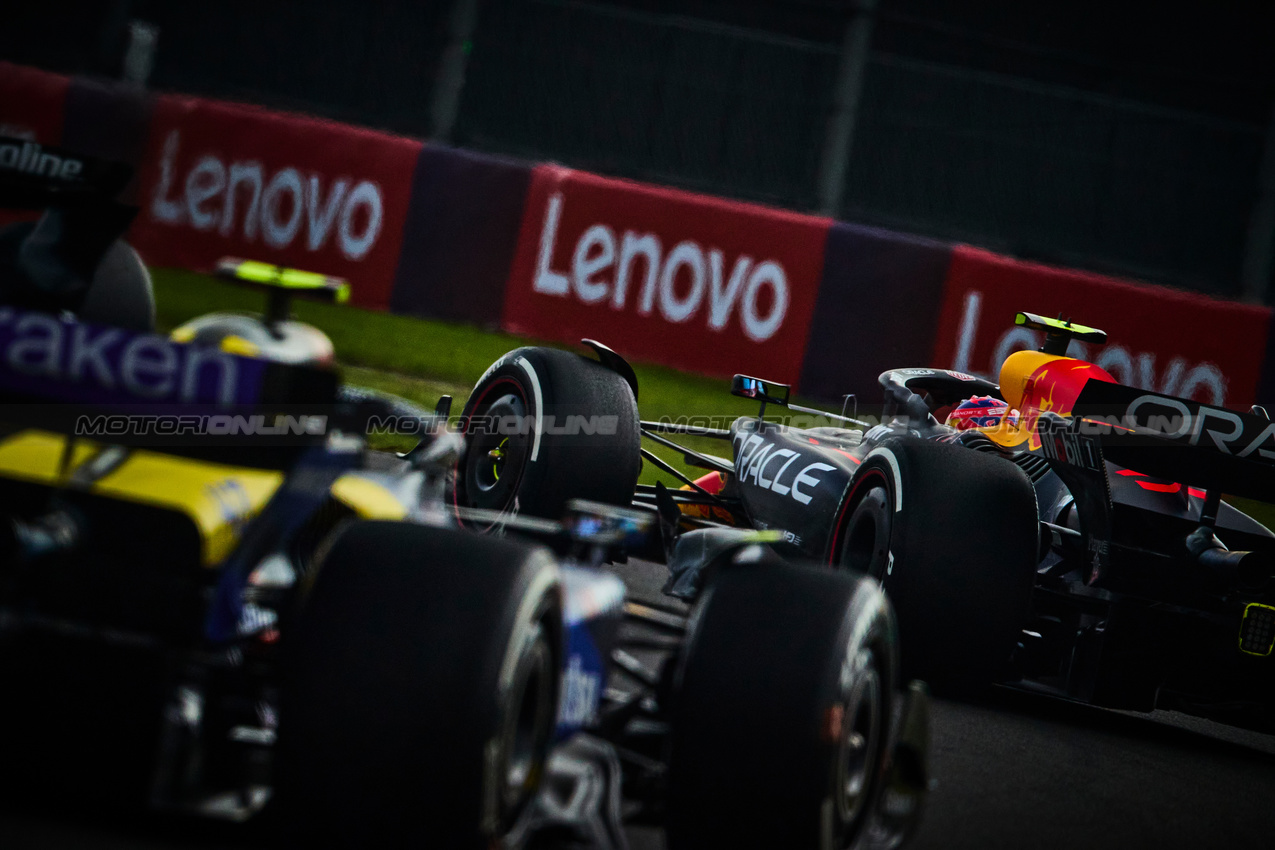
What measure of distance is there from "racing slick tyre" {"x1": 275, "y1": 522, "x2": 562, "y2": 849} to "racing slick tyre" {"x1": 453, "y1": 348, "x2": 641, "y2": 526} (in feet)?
7.84

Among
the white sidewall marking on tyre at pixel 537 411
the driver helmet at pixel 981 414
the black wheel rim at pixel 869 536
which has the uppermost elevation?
the driver helmet at pixel 981 414

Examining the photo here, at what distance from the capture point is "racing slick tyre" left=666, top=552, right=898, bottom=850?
2920 mm

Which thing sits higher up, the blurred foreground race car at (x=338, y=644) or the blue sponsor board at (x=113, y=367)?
the blue sponsor board at (x=113, y=367)

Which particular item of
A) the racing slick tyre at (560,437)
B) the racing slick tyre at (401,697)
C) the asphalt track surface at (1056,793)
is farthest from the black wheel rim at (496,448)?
the racing slick tyre at (401,697)

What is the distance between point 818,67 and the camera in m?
18.5

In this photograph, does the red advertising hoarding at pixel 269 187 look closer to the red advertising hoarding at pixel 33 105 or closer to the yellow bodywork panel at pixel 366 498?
the red advertising hoarding at pixel 33 105

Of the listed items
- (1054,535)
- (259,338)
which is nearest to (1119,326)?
(1054,535)

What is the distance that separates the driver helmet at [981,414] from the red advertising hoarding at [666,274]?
15.1 ft

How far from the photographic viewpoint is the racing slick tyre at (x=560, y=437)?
506cm

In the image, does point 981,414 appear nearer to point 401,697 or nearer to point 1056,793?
point 1056,793

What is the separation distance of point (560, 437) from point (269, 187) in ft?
23.1

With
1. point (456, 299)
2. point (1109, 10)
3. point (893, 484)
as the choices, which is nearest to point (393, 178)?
point (456, 299)

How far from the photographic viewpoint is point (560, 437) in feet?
16.7

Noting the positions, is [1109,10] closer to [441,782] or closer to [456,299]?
[456,299]
